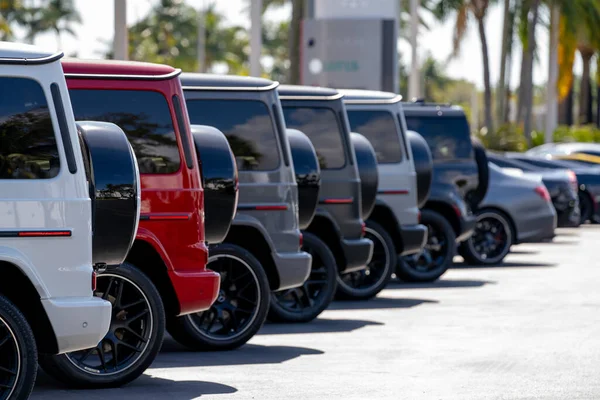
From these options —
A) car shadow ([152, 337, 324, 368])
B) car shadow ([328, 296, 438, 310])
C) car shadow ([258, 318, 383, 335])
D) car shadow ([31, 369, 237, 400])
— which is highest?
car shadow ([31, 369, 237, 400])

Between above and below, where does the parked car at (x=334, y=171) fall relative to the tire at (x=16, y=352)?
above

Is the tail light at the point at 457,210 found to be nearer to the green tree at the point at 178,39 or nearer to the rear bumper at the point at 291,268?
the rear bumper at the point at 291,268

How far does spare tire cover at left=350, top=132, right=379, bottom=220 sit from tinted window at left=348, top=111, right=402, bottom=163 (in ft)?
4.81

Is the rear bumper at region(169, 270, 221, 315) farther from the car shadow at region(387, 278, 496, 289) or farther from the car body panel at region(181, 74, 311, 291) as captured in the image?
the car shadow at region(387, 278, 496, 289)

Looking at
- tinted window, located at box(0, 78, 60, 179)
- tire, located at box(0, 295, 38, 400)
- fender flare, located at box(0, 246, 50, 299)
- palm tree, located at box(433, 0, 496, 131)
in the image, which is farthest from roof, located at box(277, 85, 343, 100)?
palm tree, located at box(433, 0, 496, 131)

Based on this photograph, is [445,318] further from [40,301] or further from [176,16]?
[176,16]

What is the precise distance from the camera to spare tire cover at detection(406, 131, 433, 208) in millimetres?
16016

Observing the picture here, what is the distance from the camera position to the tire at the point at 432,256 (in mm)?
17375

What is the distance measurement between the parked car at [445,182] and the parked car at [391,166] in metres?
1.71

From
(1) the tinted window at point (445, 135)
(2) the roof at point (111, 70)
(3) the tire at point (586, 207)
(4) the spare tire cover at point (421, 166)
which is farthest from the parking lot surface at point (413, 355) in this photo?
(3) the tire at point (586, 207)

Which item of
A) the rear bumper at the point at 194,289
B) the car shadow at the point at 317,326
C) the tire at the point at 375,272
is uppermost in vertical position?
the rear bumper at the point at 194,289

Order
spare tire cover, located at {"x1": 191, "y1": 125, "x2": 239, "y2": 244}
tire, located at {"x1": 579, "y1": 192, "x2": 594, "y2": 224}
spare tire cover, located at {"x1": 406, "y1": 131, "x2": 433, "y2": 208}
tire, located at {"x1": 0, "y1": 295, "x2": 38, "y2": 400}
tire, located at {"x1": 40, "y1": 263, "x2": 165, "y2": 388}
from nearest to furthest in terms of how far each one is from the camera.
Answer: tire, located at {"x1": 0, "y1": 295, "x2": 38, "y2": 400}
tire, located at {"x1": 40, "y1": 263, "x2": 165, "y2": 388}
spare tire cover, located at {"x1": 191, "y1": 125, "x2": 239, "y2": 244}
spare tire cover, located at {"x1": 406, "y1": 131, "x2": 433, "y2": 208}
tire, located at {"x1": 579, "y1": 192, "x2": 594, "y2": 224}

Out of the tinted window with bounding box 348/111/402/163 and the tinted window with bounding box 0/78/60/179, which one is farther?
the tinted window with bounding box 348/111/402/163

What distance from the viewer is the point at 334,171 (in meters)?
13.5
